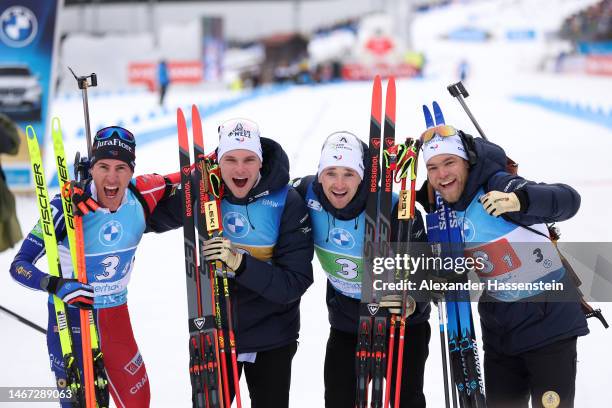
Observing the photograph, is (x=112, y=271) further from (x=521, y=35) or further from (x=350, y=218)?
(x=521, y=35)

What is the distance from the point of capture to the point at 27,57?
9.39 m

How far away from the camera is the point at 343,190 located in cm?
281

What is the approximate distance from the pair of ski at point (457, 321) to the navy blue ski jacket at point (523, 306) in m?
0.09

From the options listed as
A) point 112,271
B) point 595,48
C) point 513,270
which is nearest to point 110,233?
point 112,271

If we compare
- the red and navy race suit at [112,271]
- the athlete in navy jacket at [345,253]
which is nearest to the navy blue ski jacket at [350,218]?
the athlete in navy jacket at [345,253]

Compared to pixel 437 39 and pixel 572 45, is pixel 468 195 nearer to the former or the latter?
pixel 572 45

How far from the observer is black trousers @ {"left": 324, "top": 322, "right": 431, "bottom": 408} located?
2984 millimetres

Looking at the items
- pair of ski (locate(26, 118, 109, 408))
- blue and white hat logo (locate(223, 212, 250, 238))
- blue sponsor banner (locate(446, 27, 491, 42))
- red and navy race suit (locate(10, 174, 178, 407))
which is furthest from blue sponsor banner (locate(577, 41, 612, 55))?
pair of ski (locate(26, 118, 109, 408))

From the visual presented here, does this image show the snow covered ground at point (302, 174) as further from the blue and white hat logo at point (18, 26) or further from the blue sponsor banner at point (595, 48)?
the blue sponsor banner at point (595, 48)

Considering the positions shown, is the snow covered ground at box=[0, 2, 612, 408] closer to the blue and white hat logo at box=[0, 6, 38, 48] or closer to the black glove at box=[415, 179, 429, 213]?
the black glove at box=[415, 179, 429, 213]

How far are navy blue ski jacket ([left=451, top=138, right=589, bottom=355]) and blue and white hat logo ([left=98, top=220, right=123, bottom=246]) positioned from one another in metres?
1.36

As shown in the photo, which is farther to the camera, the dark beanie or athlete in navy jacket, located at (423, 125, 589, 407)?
the dark beanie

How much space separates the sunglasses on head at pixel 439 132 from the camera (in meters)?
2.78

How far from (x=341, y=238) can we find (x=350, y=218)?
10 cm
